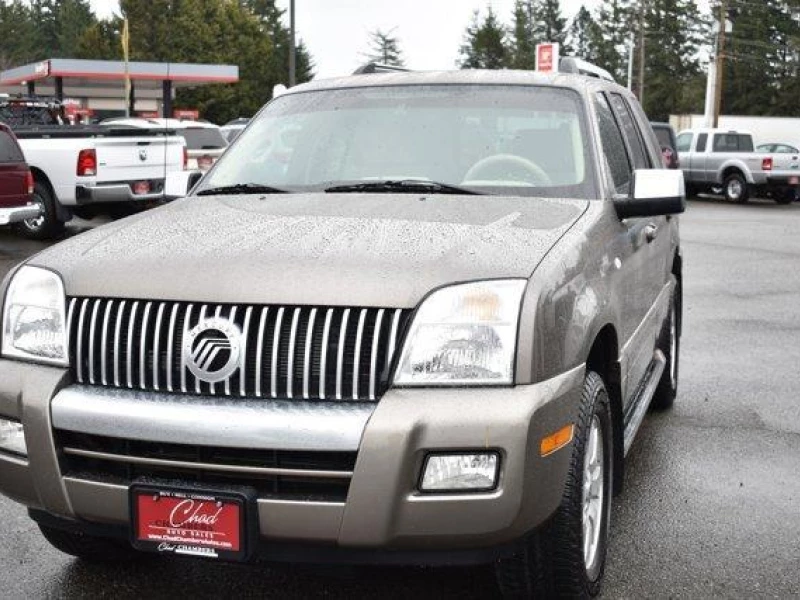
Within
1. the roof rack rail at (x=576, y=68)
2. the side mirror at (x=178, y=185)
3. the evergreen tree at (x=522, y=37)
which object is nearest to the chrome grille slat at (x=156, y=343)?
the side mirror at (x=178, y=185)

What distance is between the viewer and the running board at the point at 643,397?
4312mm

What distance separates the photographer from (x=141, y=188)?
14477 mm

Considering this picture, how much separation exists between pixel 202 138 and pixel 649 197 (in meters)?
16.2

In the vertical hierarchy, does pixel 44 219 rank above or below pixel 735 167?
below

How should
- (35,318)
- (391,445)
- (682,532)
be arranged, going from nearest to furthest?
(391,445), (35,318), (682,532)

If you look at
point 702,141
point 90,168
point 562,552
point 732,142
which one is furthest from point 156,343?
point 702,141

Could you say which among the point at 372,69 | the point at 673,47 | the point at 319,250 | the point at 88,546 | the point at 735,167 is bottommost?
the point at 88,546

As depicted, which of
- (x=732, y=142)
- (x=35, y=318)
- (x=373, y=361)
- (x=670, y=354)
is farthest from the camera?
(x=732, y=142)

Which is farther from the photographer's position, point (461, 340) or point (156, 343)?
point (156, 343)

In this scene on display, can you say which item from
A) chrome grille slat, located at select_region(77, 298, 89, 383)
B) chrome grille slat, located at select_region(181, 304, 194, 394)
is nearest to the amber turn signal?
chrome grille slat, located at select_region(181, 304, 194, 394)

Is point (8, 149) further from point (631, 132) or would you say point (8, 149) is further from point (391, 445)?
point (391, 445)

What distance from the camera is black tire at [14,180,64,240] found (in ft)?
47.7

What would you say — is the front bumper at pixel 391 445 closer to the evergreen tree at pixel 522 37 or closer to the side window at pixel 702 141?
the side window at pixel 702 141

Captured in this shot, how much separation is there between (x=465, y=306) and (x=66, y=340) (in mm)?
1174
